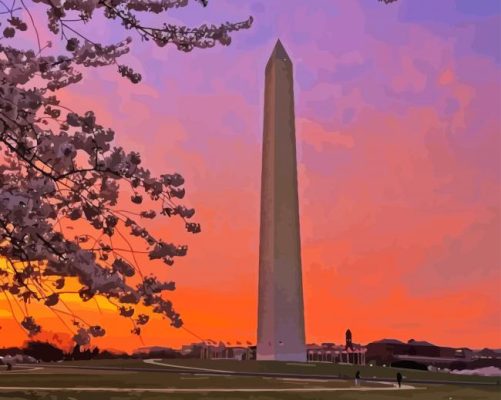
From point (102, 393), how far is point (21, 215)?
15.9 m

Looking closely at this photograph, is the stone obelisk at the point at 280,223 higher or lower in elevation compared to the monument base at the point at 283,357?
higher

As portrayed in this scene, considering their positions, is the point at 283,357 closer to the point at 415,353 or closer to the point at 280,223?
the point at 280,223

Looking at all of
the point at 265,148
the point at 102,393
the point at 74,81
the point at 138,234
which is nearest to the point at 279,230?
the point at 265,148

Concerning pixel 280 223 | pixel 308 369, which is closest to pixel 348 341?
pixel 308 369

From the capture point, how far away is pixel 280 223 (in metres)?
43.4

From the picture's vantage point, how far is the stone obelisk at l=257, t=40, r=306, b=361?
1700 inches

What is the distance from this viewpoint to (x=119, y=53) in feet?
30.7

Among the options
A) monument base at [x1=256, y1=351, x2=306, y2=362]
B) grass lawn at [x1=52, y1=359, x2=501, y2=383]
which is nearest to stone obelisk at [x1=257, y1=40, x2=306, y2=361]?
monument base at [x1=256, y1=351, x2=306, y2=362]

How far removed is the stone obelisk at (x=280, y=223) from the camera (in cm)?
4319

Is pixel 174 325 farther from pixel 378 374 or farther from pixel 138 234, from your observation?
pixel 378 374

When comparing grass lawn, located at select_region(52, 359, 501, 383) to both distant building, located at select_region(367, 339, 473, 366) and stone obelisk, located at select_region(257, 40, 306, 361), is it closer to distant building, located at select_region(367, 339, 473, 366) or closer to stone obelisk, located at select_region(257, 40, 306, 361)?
stone obelisk, located at select_region(257, 40, 306, 361)

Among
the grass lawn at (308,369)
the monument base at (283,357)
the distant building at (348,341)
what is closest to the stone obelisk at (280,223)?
the monument base at (283,357)

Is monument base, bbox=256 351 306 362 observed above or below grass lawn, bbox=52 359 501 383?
above

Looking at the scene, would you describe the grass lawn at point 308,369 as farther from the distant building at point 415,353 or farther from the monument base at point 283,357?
the distant building at point 415,353
